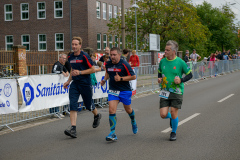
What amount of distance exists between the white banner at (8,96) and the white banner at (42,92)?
24cm

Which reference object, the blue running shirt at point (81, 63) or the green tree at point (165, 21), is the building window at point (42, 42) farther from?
the blue running shirt at point (81, 63)

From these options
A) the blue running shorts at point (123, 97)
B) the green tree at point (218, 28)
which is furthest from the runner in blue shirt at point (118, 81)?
the green tree at point (218, 28)

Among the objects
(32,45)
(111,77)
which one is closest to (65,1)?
(32,45)

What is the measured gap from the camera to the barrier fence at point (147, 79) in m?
9.90

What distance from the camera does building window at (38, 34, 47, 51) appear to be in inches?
1610

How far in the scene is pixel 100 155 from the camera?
617 centimetres

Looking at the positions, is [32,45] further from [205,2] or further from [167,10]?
[205,2]

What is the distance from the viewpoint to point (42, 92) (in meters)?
10.2

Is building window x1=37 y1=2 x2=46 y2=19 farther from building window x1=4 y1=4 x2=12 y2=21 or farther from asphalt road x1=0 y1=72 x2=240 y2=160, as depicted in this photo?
asphalt road x1=0 y1=72 x2=240 y2=160

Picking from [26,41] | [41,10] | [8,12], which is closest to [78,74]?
[41,10]

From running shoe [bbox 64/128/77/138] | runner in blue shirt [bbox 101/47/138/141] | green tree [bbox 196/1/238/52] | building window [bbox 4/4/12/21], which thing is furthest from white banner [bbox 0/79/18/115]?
green tree [bbox 196/1/238/52]

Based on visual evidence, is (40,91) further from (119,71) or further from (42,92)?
(119,71)

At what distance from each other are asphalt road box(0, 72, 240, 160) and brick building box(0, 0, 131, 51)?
94.1 feet

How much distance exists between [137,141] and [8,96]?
139 inches
